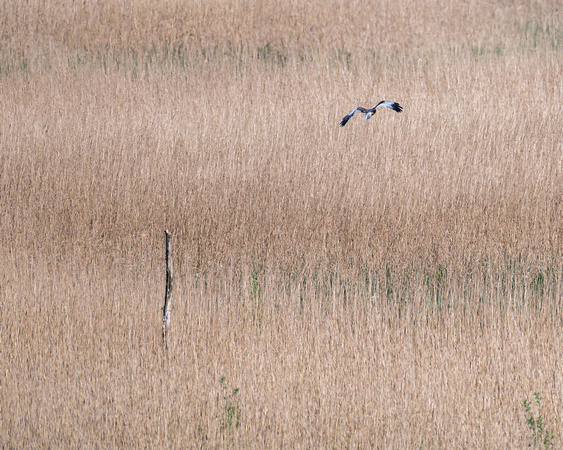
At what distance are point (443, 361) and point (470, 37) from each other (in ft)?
31.7

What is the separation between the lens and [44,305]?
17.1 ft

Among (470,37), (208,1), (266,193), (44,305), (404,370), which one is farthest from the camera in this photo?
(208,1)

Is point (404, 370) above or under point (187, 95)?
under

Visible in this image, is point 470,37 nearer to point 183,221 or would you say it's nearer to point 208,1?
point 208,1

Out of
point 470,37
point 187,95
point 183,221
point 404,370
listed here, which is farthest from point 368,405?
point 470,37

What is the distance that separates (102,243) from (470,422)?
4.24 m

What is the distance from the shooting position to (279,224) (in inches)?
269

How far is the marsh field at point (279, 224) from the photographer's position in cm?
414

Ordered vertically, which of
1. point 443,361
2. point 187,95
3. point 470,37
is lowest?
point 443,361

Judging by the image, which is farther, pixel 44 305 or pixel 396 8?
pixel 396 8

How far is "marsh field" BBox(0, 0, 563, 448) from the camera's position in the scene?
13.6ft

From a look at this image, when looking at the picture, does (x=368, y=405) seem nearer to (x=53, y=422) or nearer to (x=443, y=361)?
(x=443, y=361)

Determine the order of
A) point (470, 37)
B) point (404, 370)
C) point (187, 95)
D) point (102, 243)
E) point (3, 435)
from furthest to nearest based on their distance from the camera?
point (470, 37) < point (187, 95) < point (102, 243) < point (404, 370) < point (3, 435)

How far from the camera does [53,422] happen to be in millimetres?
3959
